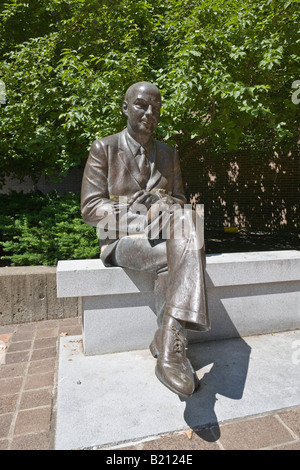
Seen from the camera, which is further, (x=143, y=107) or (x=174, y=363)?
(x=143, y=107)

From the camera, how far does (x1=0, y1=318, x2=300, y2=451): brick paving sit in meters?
1.82

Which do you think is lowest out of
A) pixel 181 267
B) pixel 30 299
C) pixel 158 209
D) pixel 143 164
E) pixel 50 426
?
pixel 50 426

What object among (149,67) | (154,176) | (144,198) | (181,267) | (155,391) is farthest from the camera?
(149,67)

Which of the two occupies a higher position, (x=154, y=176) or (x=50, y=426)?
(x=154, y=176)

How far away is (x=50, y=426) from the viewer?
2010mm

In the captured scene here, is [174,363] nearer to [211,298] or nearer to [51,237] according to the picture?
[211,298]

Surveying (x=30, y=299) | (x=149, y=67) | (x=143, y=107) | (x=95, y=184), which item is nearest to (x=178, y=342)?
(x=95, y=184)

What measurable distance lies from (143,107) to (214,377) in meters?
2.14

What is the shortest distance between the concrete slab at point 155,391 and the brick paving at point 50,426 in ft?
0.18

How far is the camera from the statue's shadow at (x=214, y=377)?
1.99m

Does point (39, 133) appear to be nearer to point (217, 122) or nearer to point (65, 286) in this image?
point (217, 122)

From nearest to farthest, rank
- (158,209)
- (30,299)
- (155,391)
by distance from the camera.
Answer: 1. (155,391)
2. (158,209)
3. (30,299)

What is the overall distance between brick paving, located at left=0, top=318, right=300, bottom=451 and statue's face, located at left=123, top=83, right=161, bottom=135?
6.85 ft

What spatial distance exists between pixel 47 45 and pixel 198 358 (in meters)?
4.98
